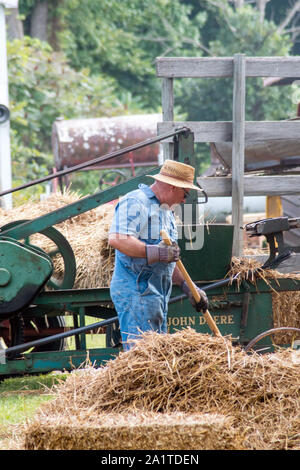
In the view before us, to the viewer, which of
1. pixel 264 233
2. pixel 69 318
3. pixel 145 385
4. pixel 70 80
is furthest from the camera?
pixel 70 80

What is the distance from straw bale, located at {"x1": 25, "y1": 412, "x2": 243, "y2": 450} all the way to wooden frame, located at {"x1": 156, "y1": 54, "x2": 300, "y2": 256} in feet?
9.80

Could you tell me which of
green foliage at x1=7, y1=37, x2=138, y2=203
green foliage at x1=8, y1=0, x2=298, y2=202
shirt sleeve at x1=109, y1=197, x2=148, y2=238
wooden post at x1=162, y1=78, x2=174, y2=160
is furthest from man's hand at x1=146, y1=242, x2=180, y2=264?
green foliage at x1=8, y1=0, x2=298, y2=202

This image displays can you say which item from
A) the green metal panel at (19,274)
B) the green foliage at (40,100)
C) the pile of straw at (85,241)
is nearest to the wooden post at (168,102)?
the pile of straw at (85,241)

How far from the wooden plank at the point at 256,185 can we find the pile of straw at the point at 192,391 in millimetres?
2441

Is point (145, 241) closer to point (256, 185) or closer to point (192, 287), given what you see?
point (192, 287)

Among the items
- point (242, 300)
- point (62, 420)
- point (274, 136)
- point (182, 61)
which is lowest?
point (242, 300)

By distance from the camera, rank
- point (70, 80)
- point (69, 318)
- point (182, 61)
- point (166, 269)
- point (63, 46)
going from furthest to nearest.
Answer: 1. point (63, 46)
2. point (70, 80)
3. point (69, 318)
4. point (182, 61)
5. point (166, 269)

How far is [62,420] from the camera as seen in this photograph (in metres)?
3.11

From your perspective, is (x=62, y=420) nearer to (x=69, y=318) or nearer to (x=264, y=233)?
(x=264, y=233)

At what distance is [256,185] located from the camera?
5863 mm

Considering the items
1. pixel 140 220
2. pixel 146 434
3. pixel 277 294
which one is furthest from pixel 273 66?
pixel 146 434

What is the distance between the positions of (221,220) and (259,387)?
10.7m

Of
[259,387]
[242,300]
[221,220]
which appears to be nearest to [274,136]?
[242,300]

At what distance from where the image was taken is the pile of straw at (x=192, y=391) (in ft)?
10.4
